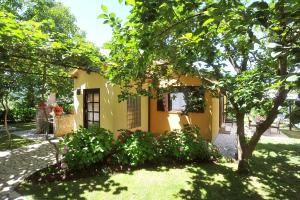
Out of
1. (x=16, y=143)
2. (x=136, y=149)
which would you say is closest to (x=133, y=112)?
(x=136, y=149)

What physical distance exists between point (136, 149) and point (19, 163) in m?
4.49

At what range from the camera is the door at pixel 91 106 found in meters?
11.6

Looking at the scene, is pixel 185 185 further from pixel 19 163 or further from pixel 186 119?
pixel 19 163

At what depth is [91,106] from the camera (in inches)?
471

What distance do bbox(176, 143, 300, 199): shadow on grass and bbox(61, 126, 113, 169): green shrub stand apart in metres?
2.89

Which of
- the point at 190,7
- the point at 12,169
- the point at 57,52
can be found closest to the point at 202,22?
the point at 190,7

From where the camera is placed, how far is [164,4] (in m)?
2.55

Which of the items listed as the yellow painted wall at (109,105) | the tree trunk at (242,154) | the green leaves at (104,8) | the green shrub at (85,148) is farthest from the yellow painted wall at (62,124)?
the green leaves at (104,8)

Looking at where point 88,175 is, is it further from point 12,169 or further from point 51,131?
point 51,131

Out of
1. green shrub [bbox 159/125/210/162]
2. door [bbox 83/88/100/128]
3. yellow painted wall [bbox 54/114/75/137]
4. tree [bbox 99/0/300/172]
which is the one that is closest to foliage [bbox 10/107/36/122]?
yellow painted wall [bbox 54/114/75/137]

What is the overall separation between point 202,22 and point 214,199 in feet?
14.8

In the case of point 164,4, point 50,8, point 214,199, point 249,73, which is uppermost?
point 50,8

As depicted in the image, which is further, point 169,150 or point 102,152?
point 169,150

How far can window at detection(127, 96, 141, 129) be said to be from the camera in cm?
1140
